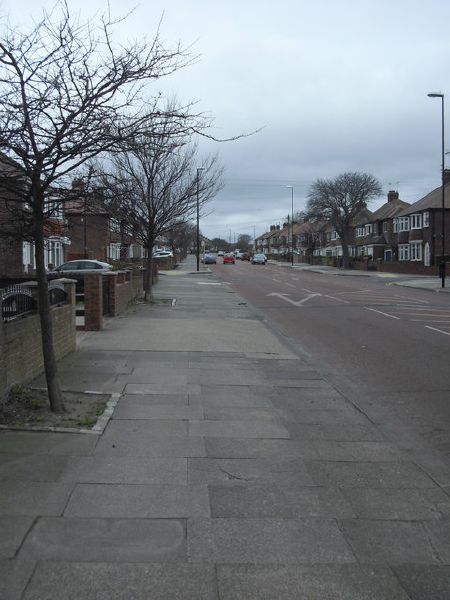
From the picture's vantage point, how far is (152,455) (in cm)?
521

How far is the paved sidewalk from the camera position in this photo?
3.20m

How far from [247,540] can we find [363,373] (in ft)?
20.6

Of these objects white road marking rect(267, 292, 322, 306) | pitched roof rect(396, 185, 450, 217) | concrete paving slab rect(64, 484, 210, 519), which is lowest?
concrete paving slab rect(64, 484, 210, 519)

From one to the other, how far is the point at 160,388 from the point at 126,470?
10.0 ft

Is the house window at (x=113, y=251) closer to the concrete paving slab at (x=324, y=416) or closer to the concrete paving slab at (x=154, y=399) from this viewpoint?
the concrete paving slab at (x=154, y=399)

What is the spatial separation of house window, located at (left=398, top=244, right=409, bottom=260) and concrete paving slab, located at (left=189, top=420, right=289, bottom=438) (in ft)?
201

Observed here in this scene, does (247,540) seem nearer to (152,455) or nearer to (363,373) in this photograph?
(152,455)

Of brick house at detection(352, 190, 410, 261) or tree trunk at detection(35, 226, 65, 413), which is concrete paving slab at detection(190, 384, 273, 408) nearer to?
tree trunk at detection(35, 226, 65, 413)

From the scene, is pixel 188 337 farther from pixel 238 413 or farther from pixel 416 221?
pixel 416 221

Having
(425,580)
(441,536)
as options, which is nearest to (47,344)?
(441,536)

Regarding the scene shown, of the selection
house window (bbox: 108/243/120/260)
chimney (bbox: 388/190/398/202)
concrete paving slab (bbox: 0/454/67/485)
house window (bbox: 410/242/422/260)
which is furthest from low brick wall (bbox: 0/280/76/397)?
chimney (bbox: 388/190/398/202)

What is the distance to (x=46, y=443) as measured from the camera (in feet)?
17.5

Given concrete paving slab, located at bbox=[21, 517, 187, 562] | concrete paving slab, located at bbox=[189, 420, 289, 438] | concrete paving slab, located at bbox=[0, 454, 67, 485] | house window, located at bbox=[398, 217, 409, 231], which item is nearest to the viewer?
concrete paving slab, located at bbox=[21, 517, 187, 562]

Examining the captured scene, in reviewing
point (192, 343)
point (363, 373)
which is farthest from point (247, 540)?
point (192, 343)
